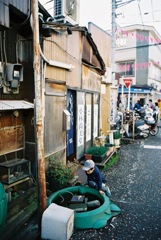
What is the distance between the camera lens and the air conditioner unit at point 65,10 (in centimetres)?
629

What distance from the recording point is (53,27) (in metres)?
5.62

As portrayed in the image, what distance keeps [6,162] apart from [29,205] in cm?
122

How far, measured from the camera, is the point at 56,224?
380 cm

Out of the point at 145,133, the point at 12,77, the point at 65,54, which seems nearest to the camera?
the point at 12,77

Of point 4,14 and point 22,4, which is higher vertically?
point 22,4

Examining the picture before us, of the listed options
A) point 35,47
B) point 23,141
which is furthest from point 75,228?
point 35,47

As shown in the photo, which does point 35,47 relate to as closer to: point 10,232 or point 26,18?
point 26,18

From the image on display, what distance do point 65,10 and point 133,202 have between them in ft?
19.6

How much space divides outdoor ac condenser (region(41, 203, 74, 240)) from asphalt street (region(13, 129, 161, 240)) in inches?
13.2

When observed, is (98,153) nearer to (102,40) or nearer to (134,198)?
(134,198)

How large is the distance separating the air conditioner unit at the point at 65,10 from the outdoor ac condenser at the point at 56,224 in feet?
18.0

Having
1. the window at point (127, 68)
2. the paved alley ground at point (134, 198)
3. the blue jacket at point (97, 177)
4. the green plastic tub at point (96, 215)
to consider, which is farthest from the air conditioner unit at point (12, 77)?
the window at point (127, 68)

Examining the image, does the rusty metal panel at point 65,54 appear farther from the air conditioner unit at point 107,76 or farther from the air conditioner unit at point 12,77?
the air conditioner unit at point 107,76

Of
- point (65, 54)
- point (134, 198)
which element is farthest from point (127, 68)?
point (134, 198)
